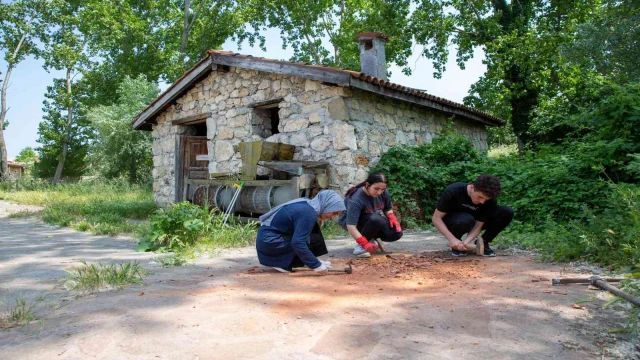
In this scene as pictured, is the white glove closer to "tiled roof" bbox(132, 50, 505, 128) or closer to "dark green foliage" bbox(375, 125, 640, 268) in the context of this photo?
"dark green foliage" bbox(375, 125, 640, 268)

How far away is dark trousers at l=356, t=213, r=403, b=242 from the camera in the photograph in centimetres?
509

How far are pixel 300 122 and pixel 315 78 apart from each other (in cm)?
95

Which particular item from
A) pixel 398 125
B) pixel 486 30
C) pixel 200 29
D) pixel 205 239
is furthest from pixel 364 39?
pixel 200 29

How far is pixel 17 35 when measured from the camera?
81.1ft

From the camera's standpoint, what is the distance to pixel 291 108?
880cm

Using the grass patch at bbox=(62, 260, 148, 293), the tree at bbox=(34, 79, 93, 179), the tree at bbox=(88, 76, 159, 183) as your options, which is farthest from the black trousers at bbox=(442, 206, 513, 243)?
the tree at bbox=(34, 79, 93, 179)

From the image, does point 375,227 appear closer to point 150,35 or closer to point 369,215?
point 369,215

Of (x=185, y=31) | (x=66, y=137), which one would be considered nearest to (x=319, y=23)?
(x=185, y=31)

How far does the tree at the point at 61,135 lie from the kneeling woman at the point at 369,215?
23710mm

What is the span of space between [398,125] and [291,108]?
207cm

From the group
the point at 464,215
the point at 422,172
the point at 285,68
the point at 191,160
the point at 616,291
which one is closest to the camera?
the point at 616,291

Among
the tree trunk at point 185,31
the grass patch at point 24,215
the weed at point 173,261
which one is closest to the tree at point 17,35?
the tree trunk at point 185,31

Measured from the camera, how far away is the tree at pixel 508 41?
15.4 metres

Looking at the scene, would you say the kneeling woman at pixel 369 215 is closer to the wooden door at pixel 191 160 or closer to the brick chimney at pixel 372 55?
the brick chimney at pixel 372 55
